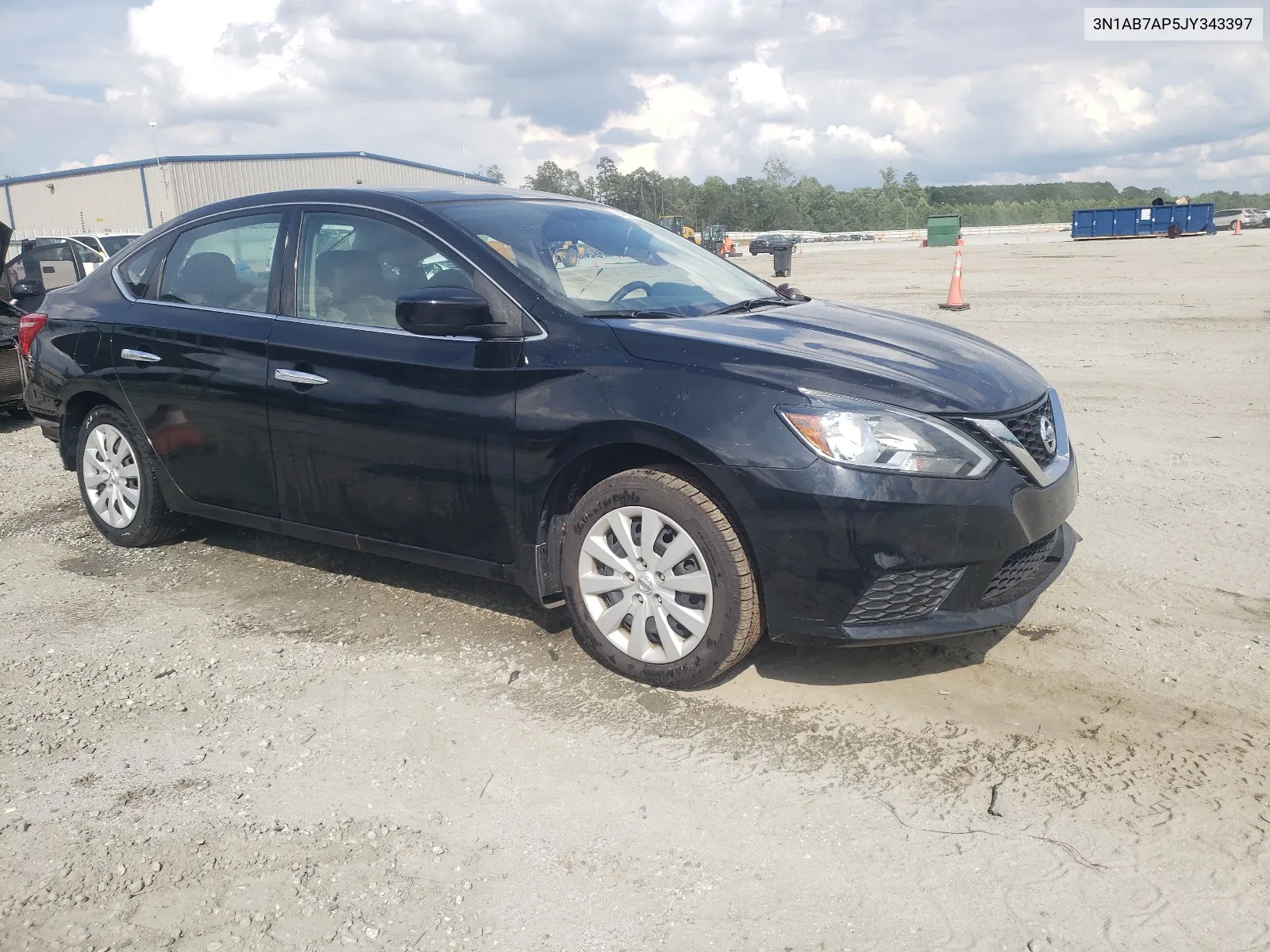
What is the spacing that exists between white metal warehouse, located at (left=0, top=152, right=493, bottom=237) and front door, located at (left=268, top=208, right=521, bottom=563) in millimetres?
47993

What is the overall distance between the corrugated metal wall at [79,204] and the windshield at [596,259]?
173 feet

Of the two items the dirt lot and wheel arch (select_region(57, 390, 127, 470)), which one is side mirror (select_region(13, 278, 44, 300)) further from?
the dirt lot

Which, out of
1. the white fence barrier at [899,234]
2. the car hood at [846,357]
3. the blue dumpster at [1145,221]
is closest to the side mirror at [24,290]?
the car hood at [846,357]

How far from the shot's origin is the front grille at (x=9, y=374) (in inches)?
356

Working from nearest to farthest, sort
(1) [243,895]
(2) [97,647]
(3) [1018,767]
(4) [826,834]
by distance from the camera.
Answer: (1) [243,895], (4) [826,834], (3) [1018,767], (2) [97,647]

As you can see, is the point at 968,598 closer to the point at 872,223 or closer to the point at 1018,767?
the point at 1018,767

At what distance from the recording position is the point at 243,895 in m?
2.65

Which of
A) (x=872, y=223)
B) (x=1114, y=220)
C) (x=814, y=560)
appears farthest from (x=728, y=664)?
(x=872, y=223)

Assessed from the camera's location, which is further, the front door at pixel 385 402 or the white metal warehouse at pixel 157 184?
the white metal warehouse at pixel 157 184

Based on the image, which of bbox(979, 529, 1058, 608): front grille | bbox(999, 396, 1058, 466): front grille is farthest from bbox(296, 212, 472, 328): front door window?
bbox(979, 529, 1058, 608): front grille

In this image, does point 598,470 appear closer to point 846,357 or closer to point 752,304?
point 846,357

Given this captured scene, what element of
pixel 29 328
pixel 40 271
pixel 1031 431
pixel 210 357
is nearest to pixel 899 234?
pixel 40 271

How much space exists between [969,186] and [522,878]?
162854mm

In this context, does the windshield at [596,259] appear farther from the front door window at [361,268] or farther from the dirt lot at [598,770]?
the dirt lot at [598,770]
